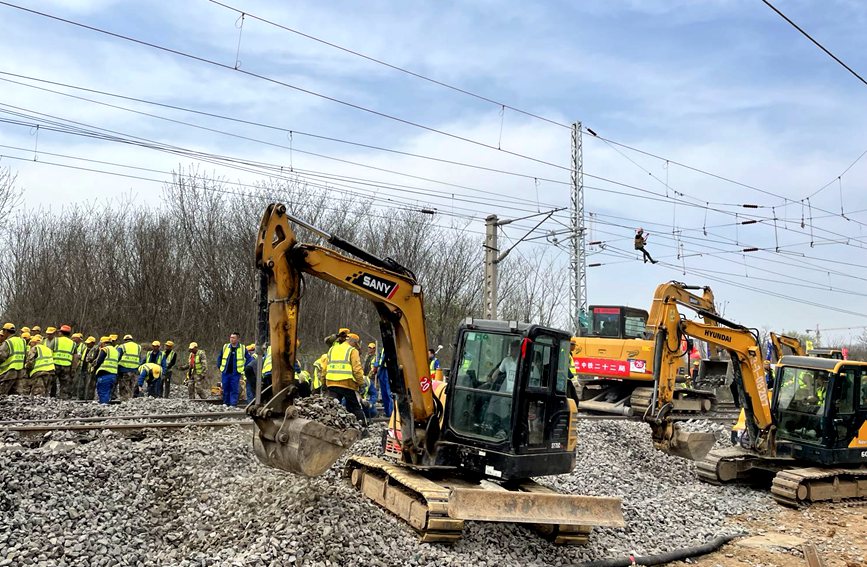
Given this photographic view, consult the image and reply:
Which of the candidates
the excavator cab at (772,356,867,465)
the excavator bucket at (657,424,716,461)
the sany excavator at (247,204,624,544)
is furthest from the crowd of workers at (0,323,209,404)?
the excavator cab at (772,356,867,465)

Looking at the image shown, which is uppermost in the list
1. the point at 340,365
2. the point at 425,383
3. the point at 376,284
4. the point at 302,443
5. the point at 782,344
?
the point at 782,344

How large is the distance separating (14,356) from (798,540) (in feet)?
49.5

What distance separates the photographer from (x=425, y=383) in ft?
27.2

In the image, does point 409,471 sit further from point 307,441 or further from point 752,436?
point 752,436

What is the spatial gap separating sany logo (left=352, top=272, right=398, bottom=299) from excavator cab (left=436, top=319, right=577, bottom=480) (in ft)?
3.58

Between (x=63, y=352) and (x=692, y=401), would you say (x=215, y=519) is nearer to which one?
(x=63, y=352)

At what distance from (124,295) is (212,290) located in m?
3.95


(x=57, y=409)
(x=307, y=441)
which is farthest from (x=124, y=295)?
(x=307, y=441)

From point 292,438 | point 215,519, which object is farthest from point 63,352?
point 292,438

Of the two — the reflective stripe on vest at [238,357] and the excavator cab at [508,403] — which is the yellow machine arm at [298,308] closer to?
the excavator cab at [508,403]

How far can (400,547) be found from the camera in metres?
7.01

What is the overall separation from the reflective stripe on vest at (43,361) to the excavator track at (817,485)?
48.7 ft

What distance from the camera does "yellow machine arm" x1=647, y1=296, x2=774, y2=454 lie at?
11352mm

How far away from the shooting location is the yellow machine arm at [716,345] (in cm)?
1135
